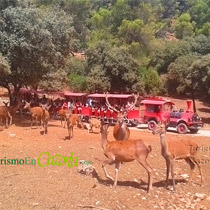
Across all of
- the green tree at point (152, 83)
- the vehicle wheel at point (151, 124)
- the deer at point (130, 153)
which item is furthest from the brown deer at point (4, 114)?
the green tree at point (152, 83)

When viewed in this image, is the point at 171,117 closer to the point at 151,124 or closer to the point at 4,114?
the point at 151,124

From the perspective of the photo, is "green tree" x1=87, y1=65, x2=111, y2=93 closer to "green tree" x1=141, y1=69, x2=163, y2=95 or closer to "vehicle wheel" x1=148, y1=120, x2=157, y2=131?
"green tree" x1=141, y1=69, x2=163, y2=95

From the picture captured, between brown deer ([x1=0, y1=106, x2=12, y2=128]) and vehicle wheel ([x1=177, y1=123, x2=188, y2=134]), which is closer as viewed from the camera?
brown deer ([x1=0, y1=106, x2=12, y2=128])

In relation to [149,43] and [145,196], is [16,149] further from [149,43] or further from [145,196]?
[149,43]

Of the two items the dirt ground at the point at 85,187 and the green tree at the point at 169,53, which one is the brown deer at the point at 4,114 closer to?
the dirt ground at the point at 85,187

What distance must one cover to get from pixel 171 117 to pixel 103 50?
68.4 ft

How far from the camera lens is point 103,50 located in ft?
140

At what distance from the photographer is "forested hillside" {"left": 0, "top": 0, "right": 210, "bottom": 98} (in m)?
20.2

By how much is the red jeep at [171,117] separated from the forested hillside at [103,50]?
711cm

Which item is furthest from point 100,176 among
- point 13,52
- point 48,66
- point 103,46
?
point 103,46

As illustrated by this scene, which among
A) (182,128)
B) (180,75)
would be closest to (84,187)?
(182,128)

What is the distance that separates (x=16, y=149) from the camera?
12.9m

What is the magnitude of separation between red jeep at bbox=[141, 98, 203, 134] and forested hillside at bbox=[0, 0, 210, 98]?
23.3 feet

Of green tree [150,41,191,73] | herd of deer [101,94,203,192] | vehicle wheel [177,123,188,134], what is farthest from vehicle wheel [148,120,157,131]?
green tree [150,41,191,73]
